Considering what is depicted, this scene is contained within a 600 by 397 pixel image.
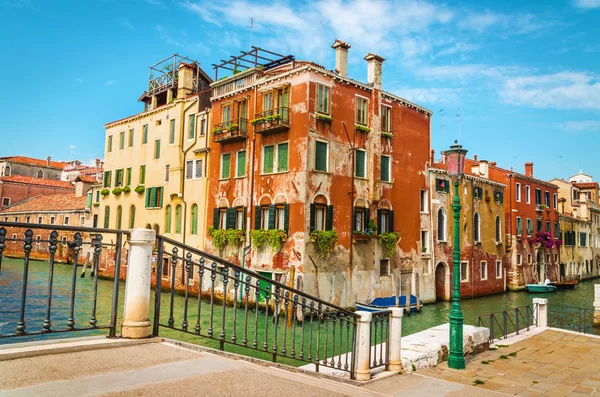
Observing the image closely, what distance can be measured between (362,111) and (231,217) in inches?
339

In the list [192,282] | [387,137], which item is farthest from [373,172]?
[192,282]

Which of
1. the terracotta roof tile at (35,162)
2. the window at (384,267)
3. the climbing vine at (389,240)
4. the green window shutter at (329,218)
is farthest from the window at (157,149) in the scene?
the terracotta roof tile at (35,162)

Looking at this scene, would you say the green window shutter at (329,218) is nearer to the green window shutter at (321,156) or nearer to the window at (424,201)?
the green window shutter at (321,156)

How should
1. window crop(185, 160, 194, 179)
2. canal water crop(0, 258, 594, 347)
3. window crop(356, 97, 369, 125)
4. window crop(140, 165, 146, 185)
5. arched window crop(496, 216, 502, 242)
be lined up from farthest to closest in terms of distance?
arched window crop(496, 216, 502, 242), window crop(140, 165, 146, 185), window crop(185, 160, 194, 179), window crop(356, 97, 369, 125), canal water crop(0, 258, 594, 347)

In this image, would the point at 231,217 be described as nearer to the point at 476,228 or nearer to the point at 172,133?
the point at 172,133

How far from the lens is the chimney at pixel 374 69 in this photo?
78.6 feet

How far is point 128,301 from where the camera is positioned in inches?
210

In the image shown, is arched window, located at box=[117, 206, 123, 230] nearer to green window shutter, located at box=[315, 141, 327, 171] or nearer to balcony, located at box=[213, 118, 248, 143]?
balcony, located at box=[213, 118, 248, 143]

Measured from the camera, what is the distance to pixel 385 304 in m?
22.3

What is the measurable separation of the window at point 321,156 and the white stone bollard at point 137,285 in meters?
15.7

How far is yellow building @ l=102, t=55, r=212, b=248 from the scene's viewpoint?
2678 centimetres

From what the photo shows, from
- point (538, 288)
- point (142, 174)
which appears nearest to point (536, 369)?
point (142, 174)

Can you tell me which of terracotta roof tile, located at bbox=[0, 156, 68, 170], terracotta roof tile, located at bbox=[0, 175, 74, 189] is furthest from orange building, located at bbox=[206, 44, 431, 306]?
terracotta roof tile, located at bbox=[0, 156, 68, 170]

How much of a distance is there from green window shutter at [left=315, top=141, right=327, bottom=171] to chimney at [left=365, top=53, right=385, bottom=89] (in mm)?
5196
